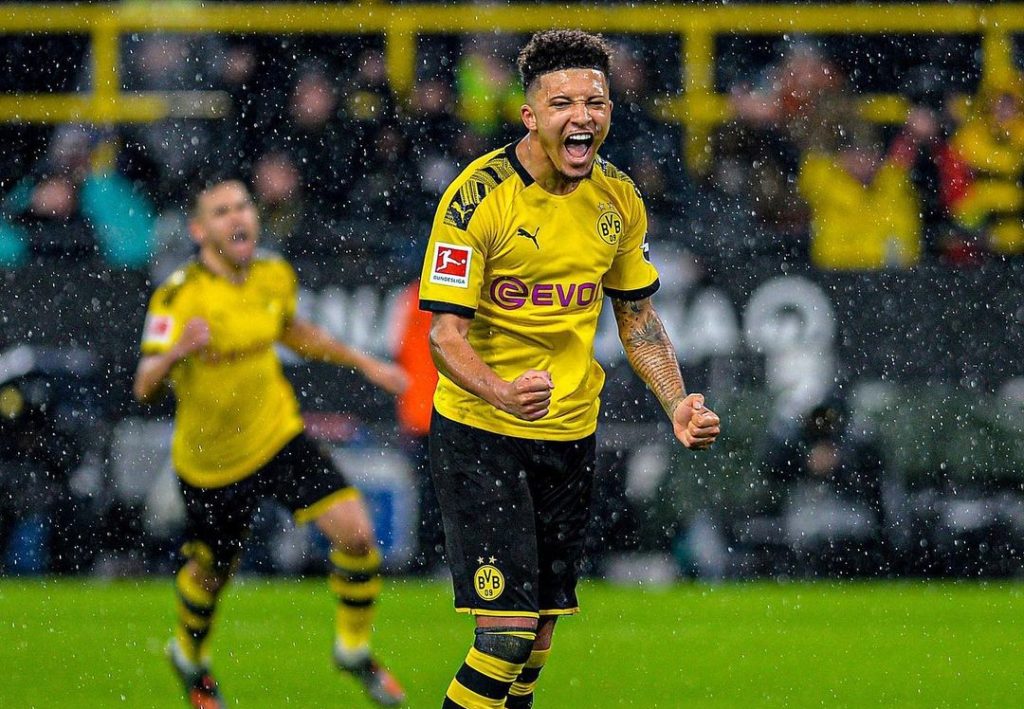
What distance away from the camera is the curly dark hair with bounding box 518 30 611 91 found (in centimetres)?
605

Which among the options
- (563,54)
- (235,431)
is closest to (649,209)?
(235,431)

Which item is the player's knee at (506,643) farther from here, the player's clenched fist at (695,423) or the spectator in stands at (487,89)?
the spectator in stands at (487,89)

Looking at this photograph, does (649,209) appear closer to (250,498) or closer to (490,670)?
(250,498)

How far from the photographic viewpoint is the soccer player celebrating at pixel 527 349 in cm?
597

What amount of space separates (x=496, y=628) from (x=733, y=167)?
859 centimetres

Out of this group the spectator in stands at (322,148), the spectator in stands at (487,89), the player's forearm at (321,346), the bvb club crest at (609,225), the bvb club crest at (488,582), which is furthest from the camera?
the spectator in stands at (487,89)

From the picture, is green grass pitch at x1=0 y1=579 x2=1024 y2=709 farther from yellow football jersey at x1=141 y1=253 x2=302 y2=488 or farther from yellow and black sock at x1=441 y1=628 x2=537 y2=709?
yellow and black sock at x1=441 y1=628 x2=537 y2=709

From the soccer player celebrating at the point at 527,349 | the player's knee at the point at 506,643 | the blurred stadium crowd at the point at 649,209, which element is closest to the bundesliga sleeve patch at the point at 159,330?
the soccer player celebrating at the point at 527,349

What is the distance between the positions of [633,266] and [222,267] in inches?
127

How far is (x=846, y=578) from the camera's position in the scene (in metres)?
13.0

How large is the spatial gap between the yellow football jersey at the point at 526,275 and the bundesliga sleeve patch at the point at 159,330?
8.81ft

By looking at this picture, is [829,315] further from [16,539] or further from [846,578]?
[16,539]

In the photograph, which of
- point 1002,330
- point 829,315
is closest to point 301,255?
point 829,315

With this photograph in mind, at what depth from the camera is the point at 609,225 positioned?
20.7 ft
